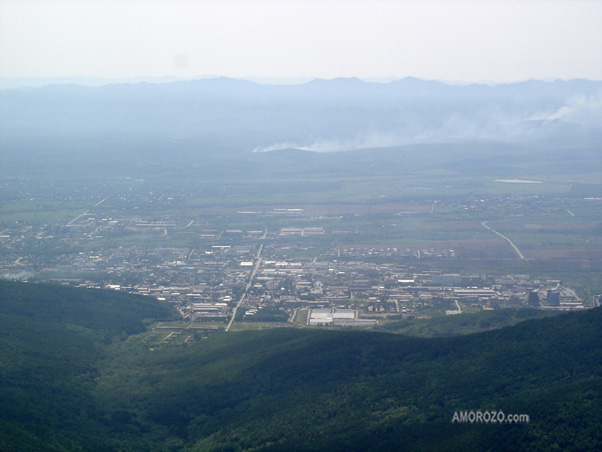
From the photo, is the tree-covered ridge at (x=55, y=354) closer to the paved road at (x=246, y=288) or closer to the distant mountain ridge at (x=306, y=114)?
the paved road at (x=246, y=288)

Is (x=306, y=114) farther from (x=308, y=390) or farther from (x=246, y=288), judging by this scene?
(x=308, y=390)

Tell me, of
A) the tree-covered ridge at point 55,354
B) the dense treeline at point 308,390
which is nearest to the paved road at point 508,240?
the dense treeline at point 308,390

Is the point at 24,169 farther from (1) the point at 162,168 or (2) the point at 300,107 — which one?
(2) the point at 300,107

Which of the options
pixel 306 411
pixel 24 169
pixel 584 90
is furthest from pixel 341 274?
pixel 584 90
